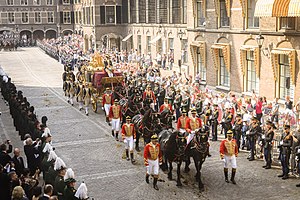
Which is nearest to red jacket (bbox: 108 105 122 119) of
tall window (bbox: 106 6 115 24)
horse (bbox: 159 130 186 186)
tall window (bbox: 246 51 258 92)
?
horse (bbox: 159 130 186 186)

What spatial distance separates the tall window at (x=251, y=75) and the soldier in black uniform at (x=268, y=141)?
30.0 ft

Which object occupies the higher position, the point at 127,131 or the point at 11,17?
the point at 11,17

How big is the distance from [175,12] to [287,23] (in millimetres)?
19699

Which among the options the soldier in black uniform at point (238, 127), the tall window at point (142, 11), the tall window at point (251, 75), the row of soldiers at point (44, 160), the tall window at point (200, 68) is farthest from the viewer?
the tall window at point (142, 11)

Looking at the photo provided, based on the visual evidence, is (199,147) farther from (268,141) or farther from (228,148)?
(268,141)

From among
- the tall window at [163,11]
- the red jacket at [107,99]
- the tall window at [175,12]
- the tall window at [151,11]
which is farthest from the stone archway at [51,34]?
the red jacket at [107,99]

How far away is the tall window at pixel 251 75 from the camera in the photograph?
23484 millimetres

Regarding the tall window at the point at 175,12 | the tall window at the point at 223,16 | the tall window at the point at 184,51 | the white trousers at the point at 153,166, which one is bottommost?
the white trousers at the point at 153,166

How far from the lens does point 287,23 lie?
20484 millimetres

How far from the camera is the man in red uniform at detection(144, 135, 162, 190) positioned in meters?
13.1

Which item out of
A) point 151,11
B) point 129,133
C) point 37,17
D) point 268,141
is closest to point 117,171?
point 129,133

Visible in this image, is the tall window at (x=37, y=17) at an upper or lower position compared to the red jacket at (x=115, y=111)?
upper

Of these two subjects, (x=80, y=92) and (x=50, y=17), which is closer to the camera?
(x=80, y=92)

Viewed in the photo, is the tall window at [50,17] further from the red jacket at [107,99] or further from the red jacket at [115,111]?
the red jacket at [115,111]
